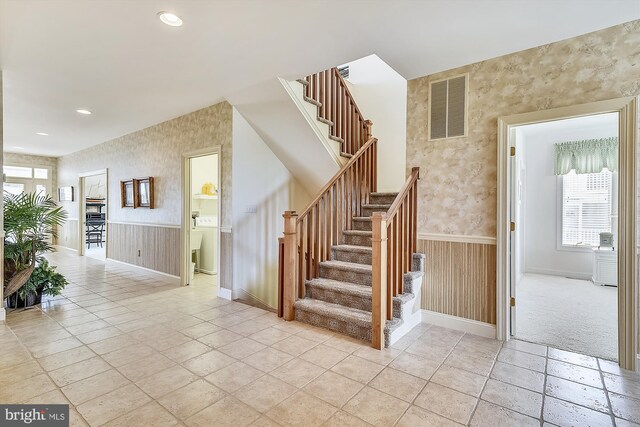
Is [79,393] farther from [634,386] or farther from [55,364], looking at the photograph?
[634,386]

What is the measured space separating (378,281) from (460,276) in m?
0.99

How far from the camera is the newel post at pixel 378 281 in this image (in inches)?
107

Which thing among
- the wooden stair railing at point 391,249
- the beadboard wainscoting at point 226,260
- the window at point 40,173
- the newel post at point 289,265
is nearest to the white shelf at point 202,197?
the beadboard wainscoting at point 226,260

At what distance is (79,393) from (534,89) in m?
4.05

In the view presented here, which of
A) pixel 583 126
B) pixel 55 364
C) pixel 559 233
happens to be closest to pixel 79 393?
pixel 55 364

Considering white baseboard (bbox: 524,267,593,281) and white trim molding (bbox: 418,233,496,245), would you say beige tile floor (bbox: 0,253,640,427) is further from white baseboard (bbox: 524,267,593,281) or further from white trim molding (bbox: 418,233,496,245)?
white baseboard (bbox: 524,267,593,281)

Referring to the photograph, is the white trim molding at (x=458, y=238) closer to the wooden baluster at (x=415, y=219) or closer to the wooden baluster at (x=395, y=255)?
the wooden baluster at (x=415, y=219)

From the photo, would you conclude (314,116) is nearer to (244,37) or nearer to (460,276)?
(244,37)

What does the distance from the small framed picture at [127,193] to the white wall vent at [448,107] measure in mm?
5300

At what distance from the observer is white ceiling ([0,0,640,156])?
2209 mm

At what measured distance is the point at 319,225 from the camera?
3617 mm

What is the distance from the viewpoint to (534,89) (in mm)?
2754

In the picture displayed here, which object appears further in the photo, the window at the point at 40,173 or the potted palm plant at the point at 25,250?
the window at the point at 40,173

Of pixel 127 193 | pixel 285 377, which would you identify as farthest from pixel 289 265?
pixel 127 193
